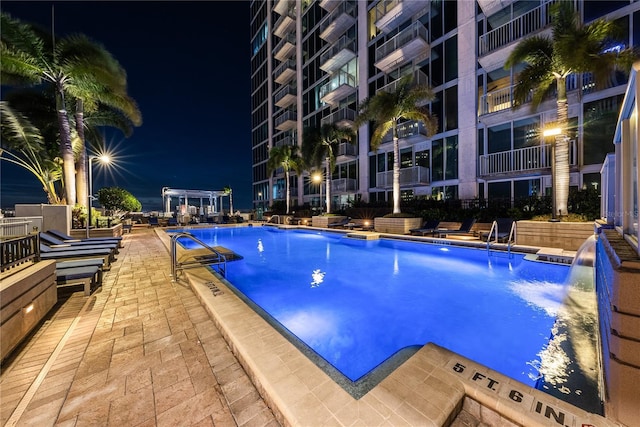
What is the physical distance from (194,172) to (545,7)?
102003mm

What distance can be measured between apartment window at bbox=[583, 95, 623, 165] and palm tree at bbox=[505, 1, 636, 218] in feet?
6.49

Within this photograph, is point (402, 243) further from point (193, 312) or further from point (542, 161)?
point (193, 312)

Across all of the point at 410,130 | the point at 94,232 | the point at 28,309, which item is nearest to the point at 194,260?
the point at 28,309

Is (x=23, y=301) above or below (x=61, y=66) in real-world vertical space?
below

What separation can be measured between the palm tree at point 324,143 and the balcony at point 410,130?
3239 mm

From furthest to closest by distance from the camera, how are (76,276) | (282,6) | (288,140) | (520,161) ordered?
(288,140) < (282,6) < (520,161) < (76,276)

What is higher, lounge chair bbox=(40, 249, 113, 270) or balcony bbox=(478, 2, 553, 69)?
balcony bbox=(478, 2, 553, 69)

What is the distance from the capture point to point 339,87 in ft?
66.2

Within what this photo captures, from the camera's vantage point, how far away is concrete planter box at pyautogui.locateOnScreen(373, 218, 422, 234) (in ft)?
41.5

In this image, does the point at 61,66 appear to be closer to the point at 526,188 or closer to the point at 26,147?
the point at 26,147

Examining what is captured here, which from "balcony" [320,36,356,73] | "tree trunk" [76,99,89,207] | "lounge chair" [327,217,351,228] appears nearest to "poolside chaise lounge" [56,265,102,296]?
"tree trunk" [76,99,89,207]

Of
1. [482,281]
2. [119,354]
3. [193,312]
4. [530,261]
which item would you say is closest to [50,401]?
[119,354]

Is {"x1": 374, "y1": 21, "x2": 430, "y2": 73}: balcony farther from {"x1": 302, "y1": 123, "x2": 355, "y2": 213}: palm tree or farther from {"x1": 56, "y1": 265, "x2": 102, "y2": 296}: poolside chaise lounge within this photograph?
{"x1": 56, "y1": 265, "x2": 102, "y2": 296}: poolside chaise lounge

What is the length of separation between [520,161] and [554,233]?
5.15m
